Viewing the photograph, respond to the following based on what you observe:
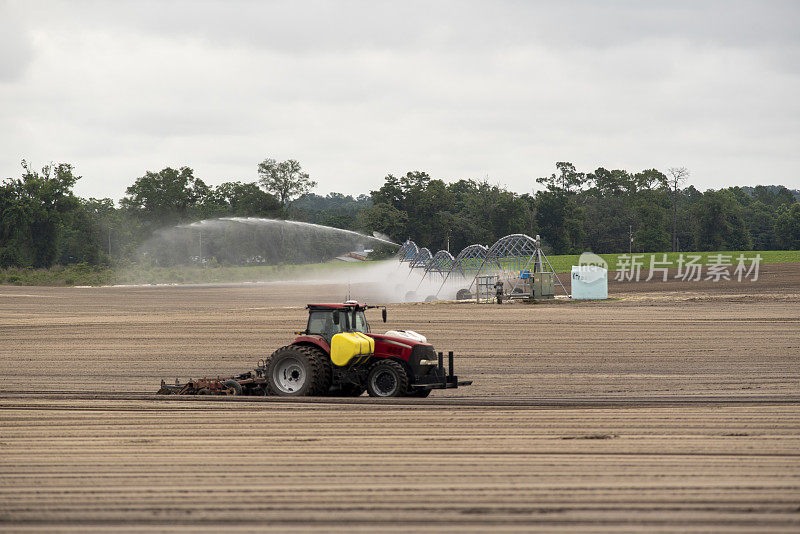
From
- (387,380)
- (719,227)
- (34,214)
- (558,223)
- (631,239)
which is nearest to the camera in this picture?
(387,380)

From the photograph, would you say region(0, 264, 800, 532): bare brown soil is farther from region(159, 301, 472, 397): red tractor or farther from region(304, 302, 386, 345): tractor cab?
region(304, 302, 386, 345): tractor cab

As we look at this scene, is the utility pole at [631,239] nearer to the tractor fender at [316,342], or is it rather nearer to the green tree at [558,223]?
the green tree at [558,223]

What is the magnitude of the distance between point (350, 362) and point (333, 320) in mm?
806

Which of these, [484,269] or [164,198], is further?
[164,198]

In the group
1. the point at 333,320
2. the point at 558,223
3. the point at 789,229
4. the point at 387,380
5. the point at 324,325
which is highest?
the point at 558,223

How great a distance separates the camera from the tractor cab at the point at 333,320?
14742mm

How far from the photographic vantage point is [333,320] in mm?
14664

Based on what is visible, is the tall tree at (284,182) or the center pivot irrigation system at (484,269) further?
the tall tree at (284,182)

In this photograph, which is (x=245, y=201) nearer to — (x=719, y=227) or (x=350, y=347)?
(x=719, y=227)

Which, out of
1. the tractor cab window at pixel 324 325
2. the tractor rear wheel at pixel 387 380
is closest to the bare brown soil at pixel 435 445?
the tractor rear wheel at pixel 387 380

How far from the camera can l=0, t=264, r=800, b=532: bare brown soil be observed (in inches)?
295

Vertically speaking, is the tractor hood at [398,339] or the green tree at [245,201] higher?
the green tree at [245,201]

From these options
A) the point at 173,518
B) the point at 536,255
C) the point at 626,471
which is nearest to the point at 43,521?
the point at 173,518

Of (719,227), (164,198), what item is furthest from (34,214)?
(719,227)
